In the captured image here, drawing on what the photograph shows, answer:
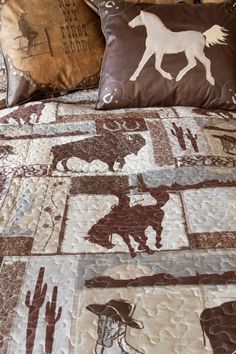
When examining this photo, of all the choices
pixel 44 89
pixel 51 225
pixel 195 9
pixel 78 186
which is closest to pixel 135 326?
pixel 51 225

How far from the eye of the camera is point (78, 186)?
40.3 inches

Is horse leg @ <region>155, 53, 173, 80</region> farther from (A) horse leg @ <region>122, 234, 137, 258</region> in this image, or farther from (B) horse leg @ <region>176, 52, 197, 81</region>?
(A) horse leg @ <region>122, 234, 137, 258</region>

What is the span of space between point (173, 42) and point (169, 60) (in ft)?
0.20

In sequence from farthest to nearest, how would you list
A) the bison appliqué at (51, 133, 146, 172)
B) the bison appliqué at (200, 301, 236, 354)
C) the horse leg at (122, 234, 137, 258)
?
the bison appliqué at (51, 133, 146, 172) → the horse leg at (122, 234, 137, 258) → the bison appliqué at (200, 301, 236, 354)

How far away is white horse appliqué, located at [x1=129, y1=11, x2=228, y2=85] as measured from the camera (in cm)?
135

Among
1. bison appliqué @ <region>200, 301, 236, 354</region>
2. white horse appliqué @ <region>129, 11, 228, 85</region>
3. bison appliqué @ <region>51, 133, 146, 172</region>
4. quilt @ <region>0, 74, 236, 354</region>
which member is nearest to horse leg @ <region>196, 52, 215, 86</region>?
white horse appliqué @ <region>129, 11, 228, 85</region>

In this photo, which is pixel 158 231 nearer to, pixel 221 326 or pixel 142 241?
pixel 142 241

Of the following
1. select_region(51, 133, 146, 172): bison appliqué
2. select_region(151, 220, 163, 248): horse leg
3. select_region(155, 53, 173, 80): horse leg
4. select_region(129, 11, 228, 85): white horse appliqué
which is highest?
select_region(129, 11, 228, 85): white horse appliqué

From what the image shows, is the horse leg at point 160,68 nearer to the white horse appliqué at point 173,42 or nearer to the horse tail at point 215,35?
the white horse appliqué at point 173,42

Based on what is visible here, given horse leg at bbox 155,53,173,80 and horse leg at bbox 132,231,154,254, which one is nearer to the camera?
horse leg at bbox 132,231,154,254

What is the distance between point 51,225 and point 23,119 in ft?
1.83

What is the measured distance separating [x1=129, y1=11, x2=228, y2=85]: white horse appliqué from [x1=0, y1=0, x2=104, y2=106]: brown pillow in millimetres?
220

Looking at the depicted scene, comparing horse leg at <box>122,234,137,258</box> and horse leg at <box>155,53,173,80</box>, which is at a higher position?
horse leg at <box>155,53,173,80</box>

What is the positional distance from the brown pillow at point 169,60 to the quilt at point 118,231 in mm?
45
